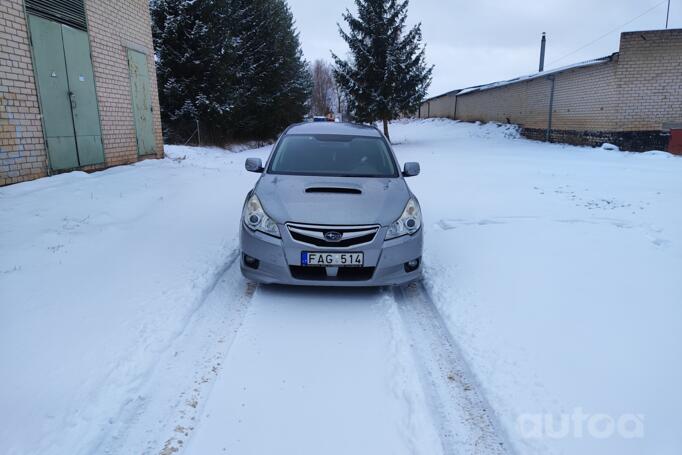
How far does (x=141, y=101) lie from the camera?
480 inches

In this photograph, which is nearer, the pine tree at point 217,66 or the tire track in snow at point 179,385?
the tire track in snow at point 179,385

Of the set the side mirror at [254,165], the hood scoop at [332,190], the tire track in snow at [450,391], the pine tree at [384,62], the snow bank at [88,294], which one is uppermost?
the pine tree at [384,62]

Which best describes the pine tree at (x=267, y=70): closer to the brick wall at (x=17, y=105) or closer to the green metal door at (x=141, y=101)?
the green metal door at (x=141, y=101)

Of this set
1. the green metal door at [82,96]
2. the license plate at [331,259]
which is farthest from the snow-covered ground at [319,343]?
the green metal door at [82,96]

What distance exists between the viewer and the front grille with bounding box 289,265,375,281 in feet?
12.2

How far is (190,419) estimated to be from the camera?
237 centimetres

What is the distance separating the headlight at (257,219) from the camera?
3.79 meters

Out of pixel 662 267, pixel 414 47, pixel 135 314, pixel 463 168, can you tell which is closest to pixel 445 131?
pixel 414 47

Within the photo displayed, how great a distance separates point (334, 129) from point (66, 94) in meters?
6.42

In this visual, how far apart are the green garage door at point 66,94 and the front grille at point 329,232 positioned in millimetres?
6933

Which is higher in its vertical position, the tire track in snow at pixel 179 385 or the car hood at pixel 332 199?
the car hood at pixel 332 199

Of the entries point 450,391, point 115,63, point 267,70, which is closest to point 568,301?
point 450,391

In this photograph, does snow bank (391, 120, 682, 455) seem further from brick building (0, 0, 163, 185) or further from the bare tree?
the bare tree

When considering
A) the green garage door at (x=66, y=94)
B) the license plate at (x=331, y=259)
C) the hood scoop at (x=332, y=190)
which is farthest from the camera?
the green garage door at (x=66, y=94)
